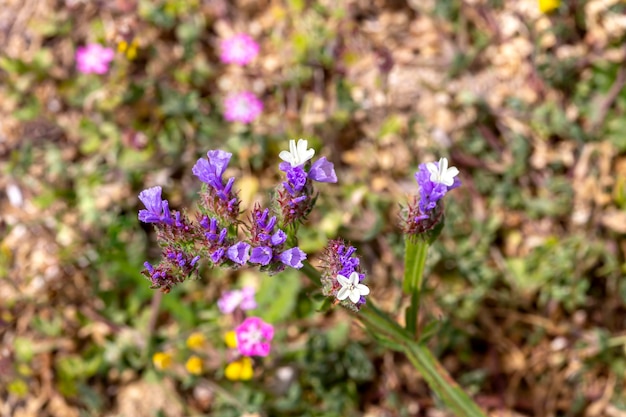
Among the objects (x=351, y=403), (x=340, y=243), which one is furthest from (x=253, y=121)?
(x=340, y=243)

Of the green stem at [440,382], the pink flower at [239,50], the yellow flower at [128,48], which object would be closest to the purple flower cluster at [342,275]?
Answer: the green stem at [440,382]

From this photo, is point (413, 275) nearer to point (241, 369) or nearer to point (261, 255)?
point (261, 255)

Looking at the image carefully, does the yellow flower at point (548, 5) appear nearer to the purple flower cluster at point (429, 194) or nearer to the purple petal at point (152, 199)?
the purple flower cluster at point (429, 194)

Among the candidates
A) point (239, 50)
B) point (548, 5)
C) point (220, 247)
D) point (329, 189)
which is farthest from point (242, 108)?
point (220, 247)

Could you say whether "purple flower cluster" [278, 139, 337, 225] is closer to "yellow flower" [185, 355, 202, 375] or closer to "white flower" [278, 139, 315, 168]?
"white flower" [278, 139, 315, 168]

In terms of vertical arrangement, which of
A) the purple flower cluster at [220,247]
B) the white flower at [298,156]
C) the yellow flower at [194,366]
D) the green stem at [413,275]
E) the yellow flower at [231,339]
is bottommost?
the yellow flower at [194,366]

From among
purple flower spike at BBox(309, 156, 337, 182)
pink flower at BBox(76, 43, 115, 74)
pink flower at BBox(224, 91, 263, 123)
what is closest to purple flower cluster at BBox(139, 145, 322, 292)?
purple flower spike at BBox(309, 156, 337, 182)
